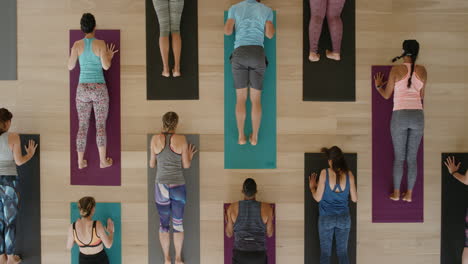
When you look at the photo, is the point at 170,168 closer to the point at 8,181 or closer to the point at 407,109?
the point at 8,181

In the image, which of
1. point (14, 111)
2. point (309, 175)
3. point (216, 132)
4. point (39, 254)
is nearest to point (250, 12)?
point (216, 132)

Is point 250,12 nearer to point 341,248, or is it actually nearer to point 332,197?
point 332,197

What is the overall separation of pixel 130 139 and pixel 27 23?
1.72m

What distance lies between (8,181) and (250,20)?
2916 millimetres

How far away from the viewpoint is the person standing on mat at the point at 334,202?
305 cm

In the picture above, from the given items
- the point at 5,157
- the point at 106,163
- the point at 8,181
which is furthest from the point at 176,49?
the point at 8,181

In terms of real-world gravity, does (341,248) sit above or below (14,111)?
below

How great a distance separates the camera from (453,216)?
3549 mm

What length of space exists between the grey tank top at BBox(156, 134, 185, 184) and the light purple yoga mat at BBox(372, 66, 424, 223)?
7.02 feet

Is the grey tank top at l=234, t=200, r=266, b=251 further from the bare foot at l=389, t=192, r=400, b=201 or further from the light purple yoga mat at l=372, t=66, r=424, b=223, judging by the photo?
the bare foot at l=389, t=192, r=400, b=201

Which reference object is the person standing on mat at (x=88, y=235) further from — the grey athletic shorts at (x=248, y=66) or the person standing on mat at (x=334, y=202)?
the person standing on mat at (x=334, y=202)

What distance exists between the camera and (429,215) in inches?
140

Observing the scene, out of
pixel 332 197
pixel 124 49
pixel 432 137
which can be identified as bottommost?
pixel 332 197

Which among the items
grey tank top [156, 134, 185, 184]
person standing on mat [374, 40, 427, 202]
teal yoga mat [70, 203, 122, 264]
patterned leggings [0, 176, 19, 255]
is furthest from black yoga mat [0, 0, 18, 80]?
person standing on mat [374, 40, 427, 202]
